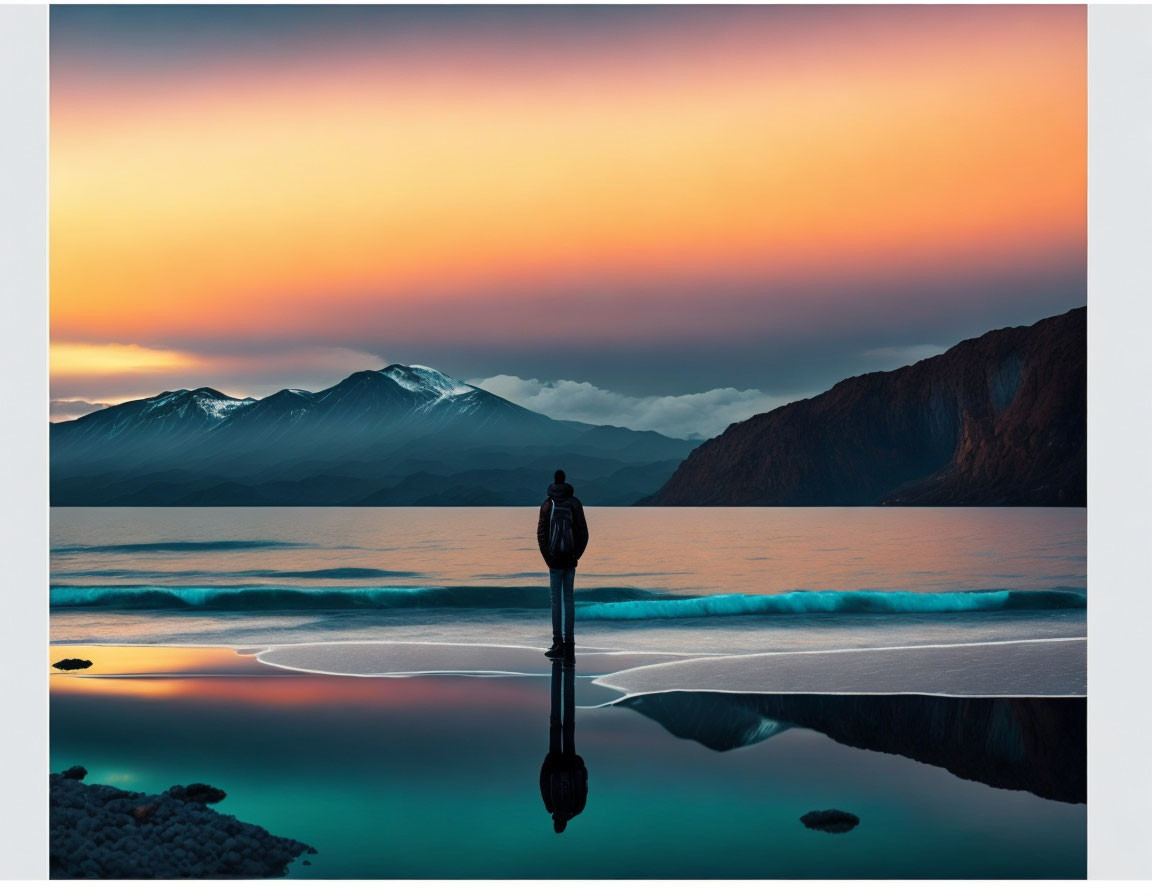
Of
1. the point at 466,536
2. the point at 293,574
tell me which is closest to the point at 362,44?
the point at 293,574

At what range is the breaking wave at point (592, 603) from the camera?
17016 millimetres

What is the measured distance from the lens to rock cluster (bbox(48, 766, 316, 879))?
549 centimetres

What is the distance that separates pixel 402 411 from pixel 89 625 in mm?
158246

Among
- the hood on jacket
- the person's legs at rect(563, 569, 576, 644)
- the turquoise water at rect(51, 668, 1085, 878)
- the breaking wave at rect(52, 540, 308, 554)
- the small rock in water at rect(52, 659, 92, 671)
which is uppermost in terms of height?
the hood on jacket

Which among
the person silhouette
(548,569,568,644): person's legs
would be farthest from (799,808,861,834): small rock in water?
(548,569,568,644): person's legs

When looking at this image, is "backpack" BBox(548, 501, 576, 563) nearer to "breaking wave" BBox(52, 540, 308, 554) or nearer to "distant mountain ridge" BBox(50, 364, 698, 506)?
"breaking wave" BBox(52, 540, 308, 554)

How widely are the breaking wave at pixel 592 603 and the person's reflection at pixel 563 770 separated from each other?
299 inches

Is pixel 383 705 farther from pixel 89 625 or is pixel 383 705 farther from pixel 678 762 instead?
pixel 89 625

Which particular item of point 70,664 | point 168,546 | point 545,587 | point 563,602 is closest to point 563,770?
point 563,602

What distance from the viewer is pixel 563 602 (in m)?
11.5

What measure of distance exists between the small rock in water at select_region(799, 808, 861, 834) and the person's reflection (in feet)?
4.15

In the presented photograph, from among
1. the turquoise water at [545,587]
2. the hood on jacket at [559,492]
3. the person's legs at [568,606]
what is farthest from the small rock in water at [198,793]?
the turquoise water at [545,587]

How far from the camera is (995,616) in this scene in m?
16.1

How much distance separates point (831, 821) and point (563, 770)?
1.77 meters
